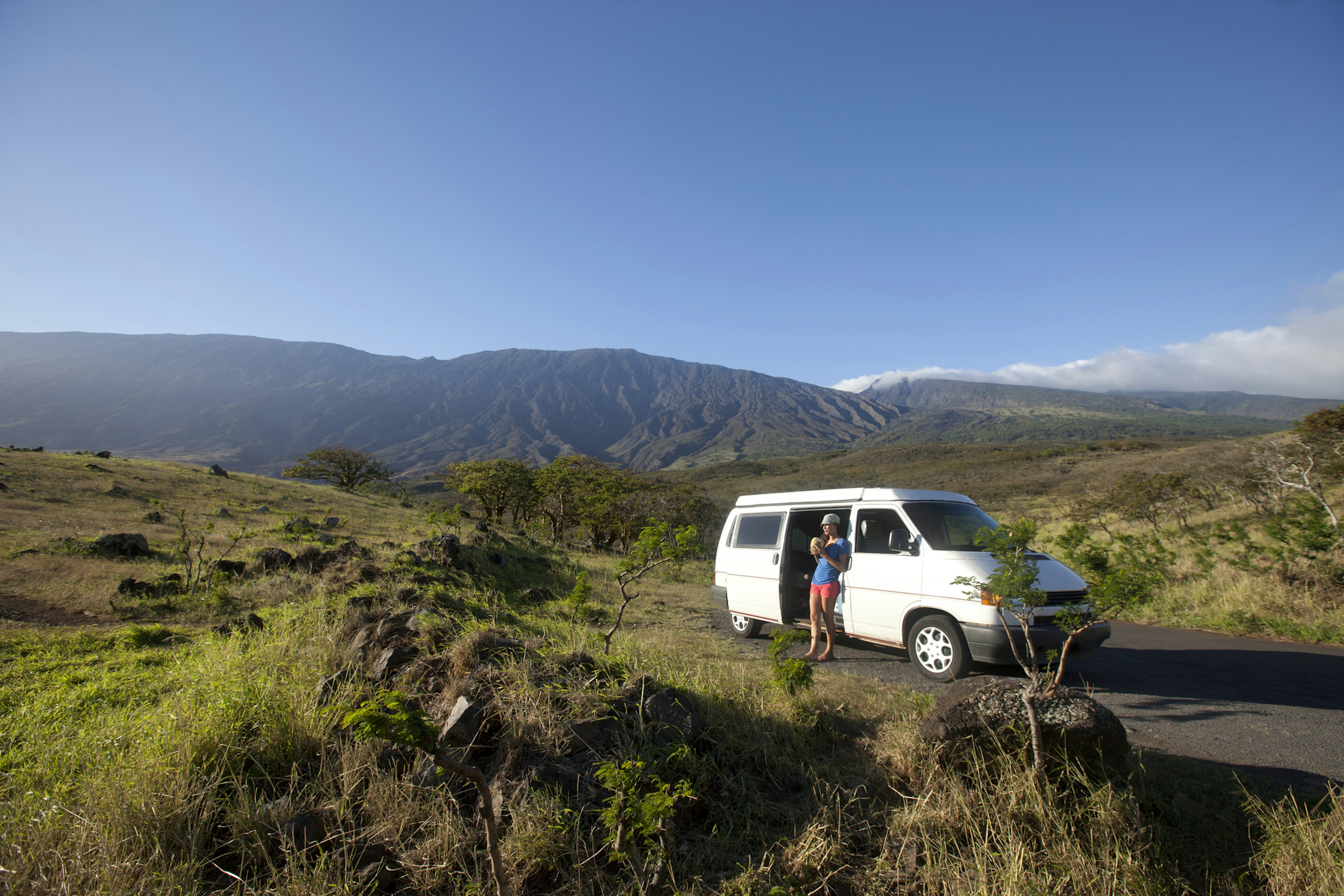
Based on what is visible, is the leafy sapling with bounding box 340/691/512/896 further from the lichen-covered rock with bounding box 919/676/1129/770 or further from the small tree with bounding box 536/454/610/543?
the small tree with bounding box 536/454/610/543

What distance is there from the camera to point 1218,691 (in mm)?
5066

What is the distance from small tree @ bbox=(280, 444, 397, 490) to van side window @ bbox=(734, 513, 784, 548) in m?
38.3

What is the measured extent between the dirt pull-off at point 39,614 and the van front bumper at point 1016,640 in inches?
356

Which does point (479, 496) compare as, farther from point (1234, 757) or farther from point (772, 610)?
point (1234, 757)

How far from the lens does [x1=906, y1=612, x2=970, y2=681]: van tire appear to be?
17.0 ft

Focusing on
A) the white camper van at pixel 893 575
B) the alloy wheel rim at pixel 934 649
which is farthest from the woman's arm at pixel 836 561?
the alloy wheel rim at pixel 934 649

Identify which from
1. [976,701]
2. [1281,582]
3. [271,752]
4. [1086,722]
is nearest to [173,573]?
[271,752]

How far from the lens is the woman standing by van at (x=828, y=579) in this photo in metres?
6.05

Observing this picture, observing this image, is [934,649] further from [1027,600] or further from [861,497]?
[1027,600]

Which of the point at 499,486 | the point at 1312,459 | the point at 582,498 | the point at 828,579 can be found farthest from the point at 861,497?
the point at 499,486

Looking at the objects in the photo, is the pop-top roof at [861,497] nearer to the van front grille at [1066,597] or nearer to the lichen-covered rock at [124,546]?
the van front grille at [1066,597]

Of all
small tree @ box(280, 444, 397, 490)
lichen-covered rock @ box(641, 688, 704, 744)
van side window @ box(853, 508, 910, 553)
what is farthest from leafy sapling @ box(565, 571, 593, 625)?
small tree @ box(280, 444, 397, 490)

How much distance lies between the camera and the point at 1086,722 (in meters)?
3.03

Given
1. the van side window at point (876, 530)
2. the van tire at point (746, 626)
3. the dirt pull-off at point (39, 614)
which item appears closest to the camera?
the dirt pull-off at point (39, 614)
